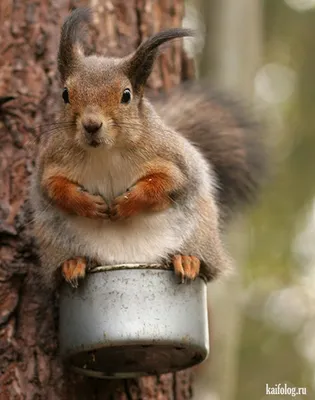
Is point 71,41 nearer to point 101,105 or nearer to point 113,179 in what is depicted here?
point 101,105

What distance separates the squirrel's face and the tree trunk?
1.53ft

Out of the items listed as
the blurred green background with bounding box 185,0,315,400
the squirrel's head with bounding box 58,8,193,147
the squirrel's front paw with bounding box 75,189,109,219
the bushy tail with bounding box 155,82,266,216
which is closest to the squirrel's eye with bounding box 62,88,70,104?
the squirrel's head with bounding box 58,8,193,147

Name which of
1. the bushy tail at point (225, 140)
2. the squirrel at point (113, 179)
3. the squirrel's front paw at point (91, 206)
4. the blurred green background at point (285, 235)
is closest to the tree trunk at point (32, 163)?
the squirrel at point (113, 179)

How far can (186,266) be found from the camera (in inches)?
110

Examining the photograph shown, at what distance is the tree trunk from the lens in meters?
2.93

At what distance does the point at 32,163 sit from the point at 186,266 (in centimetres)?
72

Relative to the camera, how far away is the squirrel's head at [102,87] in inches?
105

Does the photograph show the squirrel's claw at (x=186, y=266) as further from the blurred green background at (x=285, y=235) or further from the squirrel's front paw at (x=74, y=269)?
the blurred green background at (x=285, y=235)

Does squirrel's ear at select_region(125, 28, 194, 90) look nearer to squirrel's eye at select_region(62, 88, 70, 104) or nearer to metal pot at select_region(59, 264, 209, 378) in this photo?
squirrel's eye at select_region(62, 88, 70, 104)

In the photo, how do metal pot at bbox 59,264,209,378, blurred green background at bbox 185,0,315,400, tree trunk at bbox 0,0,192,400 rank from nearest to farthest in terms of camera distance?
metal pot at bbox 59,264,209,378 < tree trunk at bbox 0,0,192,400 < blurred green background at bbox 185,0,315,400

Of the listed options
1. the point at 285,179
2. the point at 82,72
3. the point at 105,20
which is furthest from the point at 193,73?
the point at 285,179

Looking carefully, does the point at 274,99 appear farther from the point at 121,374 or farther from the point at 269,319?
the point at 121,374

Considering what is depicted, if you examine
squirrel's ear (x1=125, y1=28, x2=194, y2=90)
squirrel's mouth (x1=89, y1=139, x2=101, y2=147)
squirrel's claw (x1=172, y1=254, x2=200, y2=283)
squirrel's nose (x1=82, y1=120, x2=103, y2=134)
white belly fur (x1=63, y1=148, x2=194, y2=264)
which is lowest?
squirrel's claw (x1=172, y1=254, x2=200, y2=283)

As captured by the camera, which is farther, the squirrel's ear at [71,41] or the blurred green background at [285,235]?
the blurred green background at [285,235]
